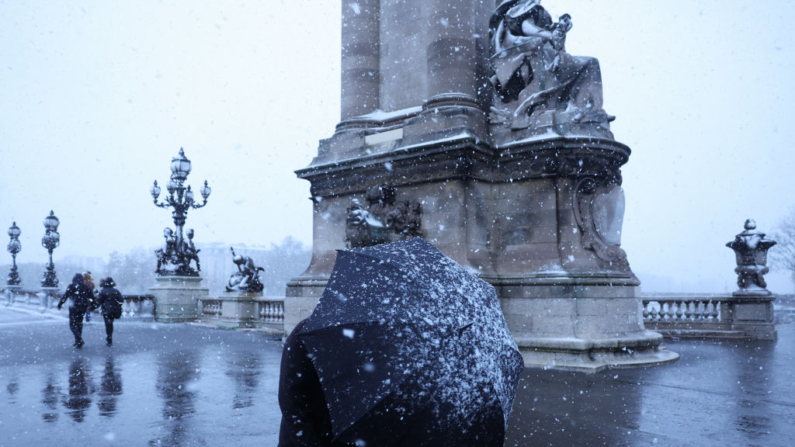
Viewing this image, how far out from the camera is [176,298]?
23.7 metres

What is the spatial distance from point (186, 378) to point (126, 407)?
206 centimetres

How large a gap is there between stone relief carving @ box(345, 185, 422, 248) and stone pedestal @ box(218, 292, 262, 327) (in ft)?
32.4

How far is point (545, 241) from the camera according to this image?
10.7 metres

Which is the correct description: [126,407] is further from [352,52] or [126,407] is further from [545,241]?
[352,52]

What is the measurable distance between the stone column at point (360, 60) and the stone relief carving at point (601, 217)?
16.3ft

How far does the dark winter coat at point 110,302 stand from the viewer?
14.6m

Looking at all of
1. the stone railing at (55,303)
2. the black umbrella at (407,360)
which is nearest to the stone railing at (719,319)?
the black umbrella at (407,360)

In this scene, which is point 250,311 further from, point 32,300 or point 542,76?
point 32,300

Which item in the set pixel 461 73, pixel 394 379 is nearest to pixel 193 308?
pixel 461 73

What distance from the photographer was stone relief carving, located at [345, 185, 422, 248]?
10961 mm

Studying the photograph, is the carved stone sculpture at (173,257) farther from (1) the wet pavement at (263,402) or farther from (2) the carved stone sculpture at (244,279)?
(1) the wet pavement at (263,402)

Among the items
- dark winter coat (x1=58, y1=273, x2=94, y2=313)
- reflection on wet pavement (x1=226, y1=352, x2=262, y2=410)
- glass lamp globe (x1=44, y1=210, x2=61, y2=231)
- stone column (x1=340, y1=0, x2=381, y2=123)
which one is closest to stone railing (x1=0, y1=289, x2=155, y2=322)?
glass lamp globe (x1=44, y1=210, x2=61, y2=231)

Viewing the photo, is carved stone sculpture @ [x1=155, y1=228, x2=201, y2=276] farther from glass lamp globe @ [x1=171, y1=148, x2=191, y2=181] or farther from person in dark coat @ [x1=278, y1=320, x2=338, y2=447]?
person in dark coat @ [x1=278, y1=320, x2=338, y2=447]

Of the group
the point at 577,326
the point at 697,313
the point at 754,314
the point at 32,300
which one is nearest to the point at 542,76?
the point at 577,326
